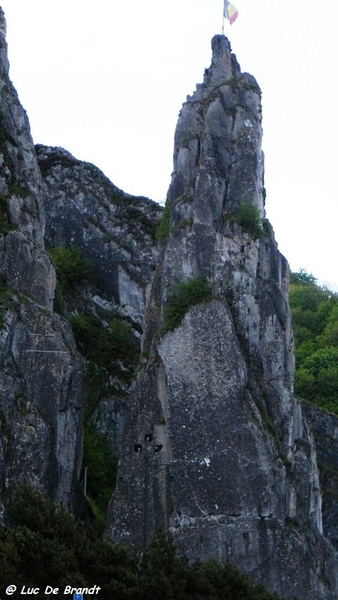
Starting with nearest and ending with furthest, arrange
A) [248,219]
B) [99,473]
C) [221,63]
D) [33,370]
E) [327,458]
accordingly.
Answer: [33,370] → [248,219] → [99,473] → [221,63] → [327,458]

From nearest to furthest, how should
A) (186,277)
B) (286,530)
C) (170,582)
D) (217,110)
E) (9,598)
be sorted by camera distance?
1. (9,598)
2. (170,582)
3. (286,530)
4. (186,277)
5. (217,110)

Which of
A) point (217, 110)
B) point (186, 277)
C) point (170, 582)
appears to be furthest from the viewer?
point (217, 110)

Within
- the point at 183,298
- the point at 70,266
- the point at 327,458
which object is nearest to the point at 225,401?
the point at 183,298

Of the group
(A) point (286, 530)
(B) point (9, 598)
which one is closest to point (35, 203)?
(A) point (286, 530)

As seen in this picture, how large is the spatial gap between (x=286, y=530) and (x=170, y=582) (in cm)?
1260

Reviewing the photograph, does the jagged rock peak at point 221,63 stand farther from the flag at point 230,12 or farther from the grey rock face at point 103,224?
the grey rock face at point 103,224

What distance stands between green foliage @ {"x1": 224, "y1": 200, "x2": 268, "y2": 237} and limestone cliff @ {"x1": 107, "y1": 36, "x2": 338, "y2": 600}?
7 centimetres

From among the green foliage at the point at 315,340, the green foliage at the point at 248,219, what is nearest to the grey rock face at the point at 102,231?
the green foliage at the point at 248,219

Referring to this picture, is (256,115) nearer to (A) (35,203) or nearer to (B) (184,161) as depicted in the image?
(B) (184,161)

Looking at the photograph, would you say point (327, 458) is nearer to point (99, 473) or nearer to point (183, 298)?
point (99, 473)

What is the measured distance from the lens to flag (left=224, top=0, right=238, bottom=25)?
74812mm

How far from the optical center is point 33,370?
198ft

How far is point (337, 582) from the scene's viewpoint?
6091 centimetres

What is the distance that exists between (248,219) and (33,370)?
38.0 feet
